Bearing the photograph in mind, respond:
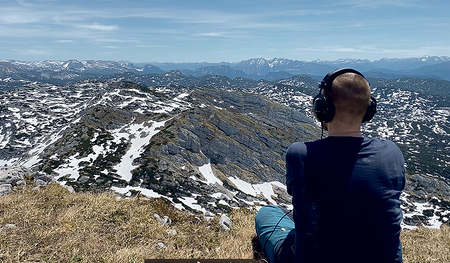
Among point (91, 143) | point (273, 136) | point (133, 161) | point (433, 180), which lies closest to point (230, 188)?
point (133, 161)

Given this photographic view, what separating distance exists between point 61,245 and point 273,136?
17922 cm

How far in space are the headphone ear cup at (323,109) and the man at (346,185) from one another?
0.01m

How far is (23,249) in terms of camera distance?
5.48m

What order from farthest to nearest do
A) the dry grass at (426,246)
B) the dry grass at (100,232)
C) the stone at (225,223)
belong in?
the stone at (225,223), the dry grass at (426,246), the dry grass at (100,232)

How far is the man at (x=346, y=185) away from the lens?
2895 millimetres

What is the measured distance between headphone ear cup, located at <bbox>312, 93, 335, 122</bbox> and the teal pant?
7.19 feet

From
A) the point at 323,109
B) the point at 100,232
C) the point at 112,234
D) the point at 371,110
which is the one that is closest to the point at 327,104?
the point at 323,109

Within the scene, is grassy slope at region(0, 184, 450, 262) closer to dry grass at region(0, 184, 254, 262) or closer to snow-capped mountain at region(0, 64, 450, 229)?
dry grass at region(0, 184, 254, 262)

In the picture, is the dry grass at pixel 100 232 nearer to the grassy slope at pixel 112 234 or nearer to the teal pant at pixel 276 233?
the grassy slope at pixel 112 234

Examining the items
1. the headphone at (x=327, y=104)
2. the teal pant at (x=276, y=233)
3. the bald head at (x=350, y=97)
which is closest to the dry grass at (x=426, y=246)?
the teal pant at (x=276, y=233)

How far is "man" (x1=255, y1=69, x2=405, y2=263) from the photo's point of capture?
289 centimetres

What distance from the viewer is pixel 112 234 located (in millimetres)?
6613

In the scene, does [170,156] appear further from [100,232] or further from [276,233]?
[276,233]

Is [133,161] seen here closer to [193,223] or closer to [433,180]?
[193,223]
